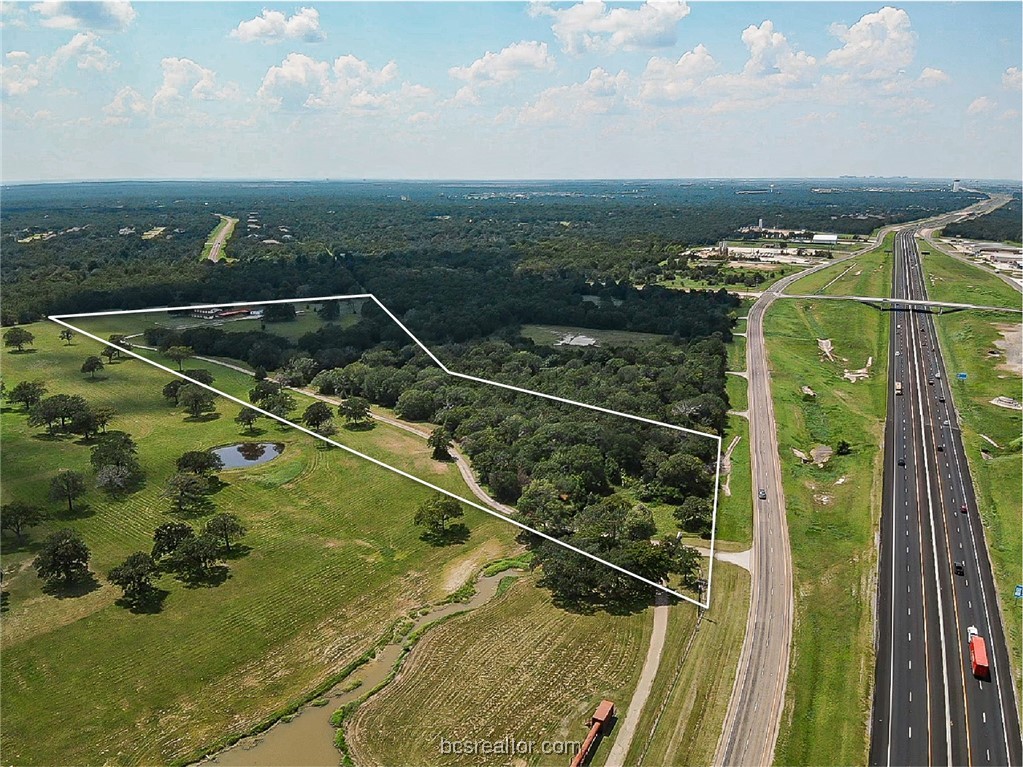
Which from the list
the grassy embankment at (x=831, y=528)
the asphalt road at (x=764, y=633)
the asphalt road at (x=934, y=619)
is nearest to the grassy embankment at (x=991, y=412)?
the asphalt road at (x=934, y=619)

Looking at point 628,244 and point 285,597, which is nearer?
point 285,597

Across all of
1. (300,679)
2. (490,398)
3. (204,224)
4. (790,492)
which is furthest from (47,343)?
(204,224)

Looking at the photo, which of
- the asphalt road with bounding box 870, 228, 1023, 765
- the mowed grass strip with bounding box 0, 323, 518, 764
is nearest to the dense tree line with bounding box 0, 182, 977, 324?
the mowed grass strip with bounding box 0, 323, 518, 764

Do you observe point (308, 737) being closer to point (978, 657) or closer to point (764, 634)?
point (764, 634)

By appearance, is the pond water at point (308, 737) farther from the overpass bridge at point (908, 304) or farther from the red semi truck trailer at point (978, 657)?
the overpass bridge at point (908, 304)

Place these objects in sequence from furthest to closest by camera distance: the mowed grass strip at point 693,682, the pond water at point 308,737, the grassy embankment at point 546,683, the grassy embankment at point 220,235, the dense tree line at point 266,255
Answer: the grassy embankment at point 220,235 → the dense tree line at point 266,255 → the grassy embankment at point 546,683 → the mowed grass strip at point 693,682 → the pond water at point 308,737

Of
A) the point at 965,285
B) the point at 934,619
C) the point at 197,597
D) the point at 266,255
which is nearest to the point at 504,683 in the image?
the point at 197,597

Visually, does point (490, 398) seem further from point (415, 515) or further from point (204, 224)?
point (204, 224)
